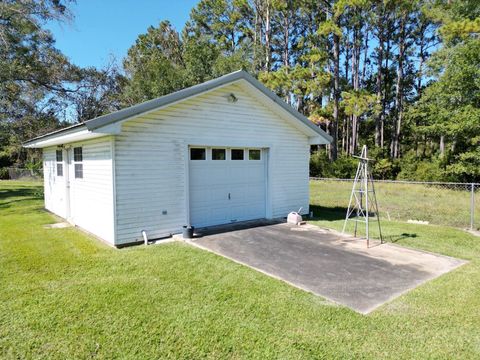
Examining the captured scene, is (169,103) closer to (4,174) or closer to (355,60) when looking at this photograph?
(355,60)

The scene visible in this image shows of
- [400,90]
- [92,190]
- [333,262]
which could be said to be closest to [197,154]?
[92,190]

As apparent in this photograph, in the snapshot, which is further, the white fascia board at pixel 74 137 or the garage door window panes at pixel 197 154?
the garage door window panes at pixel 197 154

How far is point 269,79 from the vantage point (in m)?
23.3

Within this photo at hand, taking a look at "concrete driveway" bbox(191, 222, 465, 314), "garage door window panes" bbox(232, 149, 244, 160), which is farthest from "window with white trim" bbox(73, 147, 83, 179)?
"garage door window panes" bbox(232, 149, 244, 160)

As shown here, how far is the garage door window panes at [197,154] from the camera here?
7.89 metres

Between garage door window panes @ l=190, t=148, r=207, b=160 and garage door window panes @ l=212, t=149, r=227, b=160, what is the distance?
0.30m

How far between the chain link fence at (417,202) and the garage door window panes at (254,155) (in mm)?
4580

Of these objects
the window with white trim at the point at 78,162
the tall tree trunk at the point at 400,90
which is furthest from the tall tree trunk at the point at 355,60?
the window with white trim at the point at 78,162

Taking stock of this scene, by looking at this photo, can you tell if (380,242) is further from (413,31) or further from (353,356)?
(413,31)

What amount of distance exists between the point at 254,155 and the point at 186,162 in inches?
98.3

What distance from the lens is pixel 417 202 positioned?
12.8m

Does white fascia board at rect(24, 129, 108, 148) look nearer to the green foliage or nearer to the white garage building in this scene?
the white garage building

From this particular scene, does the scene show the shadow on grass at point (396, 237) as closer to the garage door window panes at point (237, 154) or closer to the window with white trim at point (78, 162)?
the garage door window panes at point (237, 154)

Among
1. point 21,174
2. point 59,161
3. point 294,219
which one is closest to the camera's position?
point 294,219
